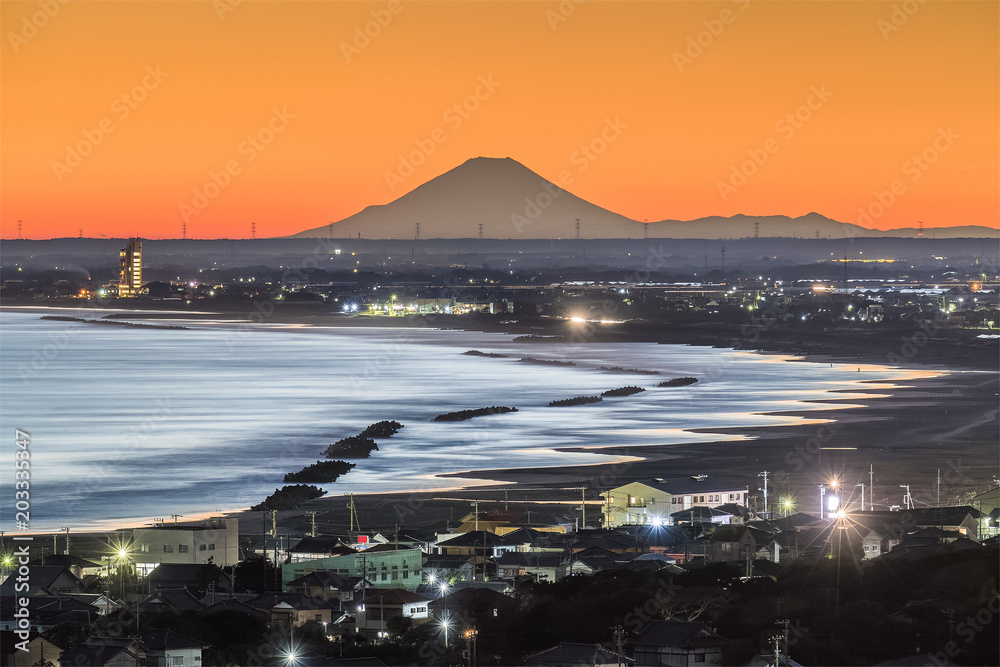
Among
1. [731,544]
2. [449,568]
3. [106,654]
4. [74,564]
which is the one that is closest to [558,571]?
[449,568]

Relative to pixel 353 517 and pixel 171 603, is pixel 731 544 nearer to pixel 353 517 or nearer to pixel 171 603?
pixel 353 517

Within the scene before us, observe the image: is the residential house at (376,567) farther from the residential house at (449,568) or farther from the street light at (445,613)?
the street light at (445,613)

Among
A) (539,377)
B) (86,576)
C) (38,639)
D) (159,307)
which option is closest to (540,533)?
(86,576)

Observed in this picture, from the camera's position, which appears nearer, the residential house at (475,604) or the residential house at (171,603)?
the residential house at (171,603)

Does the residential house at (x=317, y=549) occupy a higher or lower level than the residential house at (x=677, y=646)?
lower

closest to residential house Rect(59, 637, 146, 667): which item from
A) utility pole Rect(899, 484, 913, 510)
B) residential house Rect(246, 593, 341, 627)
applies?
residential house Rect(246, 593, 341, 627)

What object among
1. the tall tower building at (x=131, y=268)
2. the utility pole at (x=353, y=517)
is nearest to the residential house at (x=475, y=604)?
the utility pole at (x=353, y=517)

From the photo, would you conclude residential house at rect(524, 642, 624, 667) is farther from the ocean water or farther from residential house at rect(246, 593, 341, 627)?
the ocean water

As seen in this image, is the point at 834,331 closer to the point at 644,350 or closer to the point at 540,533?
the point at 644,350
